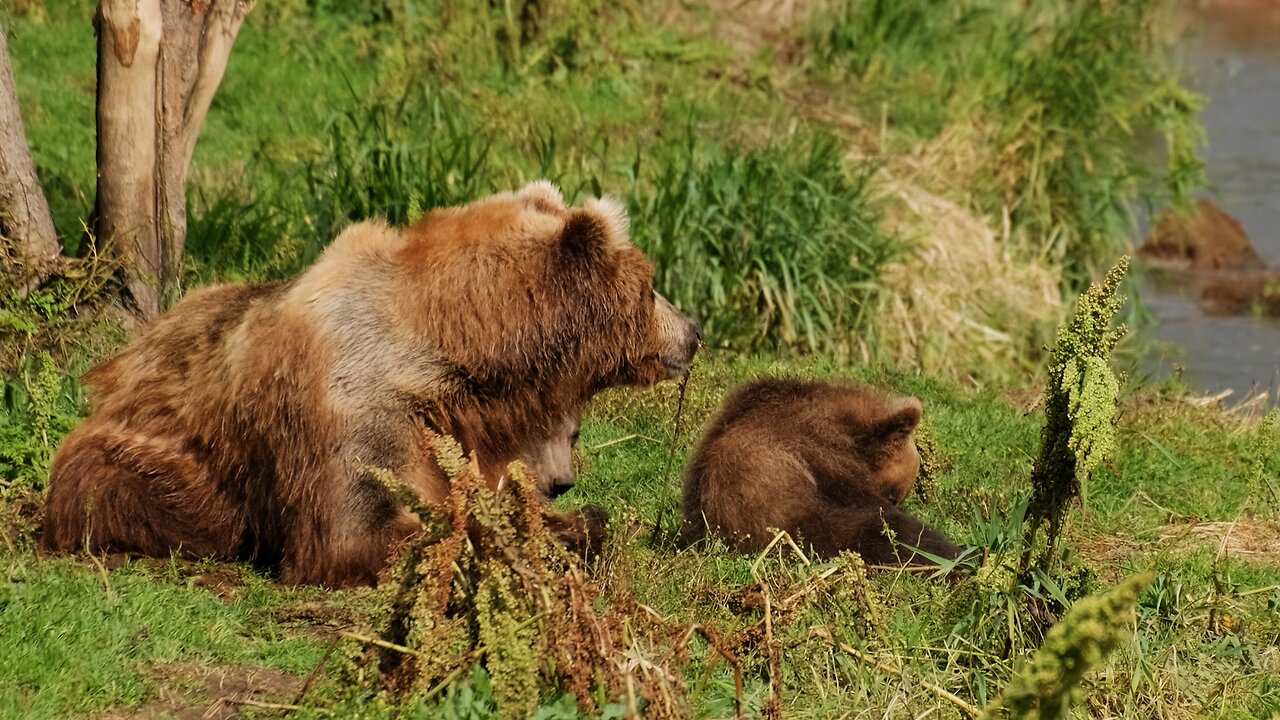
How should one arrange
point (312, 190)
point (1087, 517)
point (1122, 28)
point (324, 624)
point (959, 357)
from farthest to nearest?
point (1122, 28)
point (959, 357)
point (312, 190)
point (1087, 517)
point (324, 624)

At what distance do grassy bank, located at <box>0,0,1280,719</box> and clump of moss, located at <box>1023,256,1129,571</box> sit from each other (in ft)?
1.10

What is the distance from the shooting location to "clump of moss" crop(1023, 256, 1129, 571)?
15.5ft

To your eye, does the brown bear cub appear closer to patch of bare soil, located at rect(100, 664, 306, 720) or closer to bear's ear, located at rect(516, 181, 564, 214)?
bear's ear, located at rect(516, 181, 564, 214)

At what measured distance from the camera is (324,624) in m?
5.48

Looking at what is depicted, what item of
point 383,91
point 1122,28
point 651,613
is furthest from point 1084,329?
point 1122,28

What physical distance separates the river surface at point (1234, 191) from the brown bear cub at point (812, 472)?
4.44m

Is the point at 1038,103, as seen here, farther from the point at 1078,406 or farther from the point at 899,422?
the point at 1078,406

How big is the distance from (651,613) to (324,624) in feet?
4.07

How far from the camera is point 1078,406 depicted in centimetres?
471

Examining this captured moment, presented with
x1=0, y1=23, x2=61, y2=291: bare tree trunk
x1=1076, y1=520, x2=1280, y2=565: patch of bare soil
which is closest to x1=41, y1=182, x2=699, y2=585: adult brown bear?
x1=0, y1=23, x2=61, y2=291: bare tree trunk

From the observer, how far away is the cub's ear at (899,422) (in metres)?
6.92

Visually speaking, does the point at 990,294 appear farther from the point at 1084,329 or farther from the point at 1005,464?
the point at 1084,329

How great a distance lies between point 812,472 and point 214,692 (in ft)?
8.99

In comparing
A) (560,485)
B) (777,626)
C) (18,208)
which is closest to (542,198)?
(560,485)
